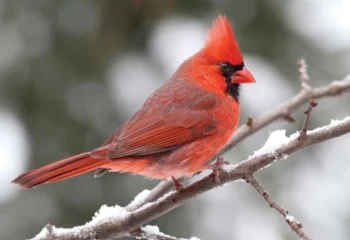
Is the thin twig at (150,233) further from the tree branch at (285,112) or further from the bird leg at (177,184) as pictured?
the tree branch at (285,112)

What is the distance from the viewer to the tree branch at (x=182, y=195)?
2.24m

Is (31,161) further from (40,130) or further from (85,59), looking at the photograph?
(85,59)

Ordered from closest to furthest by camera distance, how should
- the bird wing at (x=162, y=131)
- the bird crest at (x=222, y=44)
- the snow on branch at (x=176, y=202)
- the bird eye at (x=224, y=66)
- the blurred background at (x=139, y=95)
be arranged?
the snow on branch at (x=176, y=202) → the bird wing at (x=162, y=131) → the bird crest at (x=222, y=44) → the bird eye at (x=224, y=66) → the blurred background at (x=139, y=95)

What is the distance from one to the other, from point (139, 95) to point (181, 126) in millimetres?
1419

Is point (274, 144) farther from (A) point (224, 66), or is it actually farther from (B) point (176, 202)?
(A) point (224, 66)

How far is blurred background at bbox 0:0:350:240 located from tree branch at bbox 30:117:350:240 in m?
1.53

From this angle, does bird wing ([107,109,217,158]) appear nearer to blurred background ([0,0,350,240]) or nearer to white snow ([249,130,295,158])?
white snow ([249,130,295,158])

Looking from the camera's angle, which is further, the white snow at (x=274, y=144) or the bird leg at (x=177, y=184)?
the bird leg at (x=177, y=184)

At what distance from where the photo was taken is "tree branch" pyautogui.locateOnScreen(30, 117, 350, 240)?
7.35 ft

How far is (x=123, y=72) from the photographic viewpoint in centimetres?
445

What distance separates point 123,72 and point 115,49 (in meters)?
0.22

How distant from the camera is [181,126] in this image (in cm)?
310

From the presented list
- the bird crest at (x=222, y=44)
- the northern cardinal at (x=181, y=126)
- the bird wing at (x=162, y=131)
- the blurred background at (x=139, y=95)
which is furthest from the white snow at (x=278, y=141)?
the blurred background at (x=139, y=95)

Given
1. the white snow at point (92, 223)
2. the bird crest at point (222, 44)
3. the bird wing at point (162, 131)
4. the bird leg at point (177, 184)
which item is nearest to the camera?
Answer: the white snow at point (92, 223)
